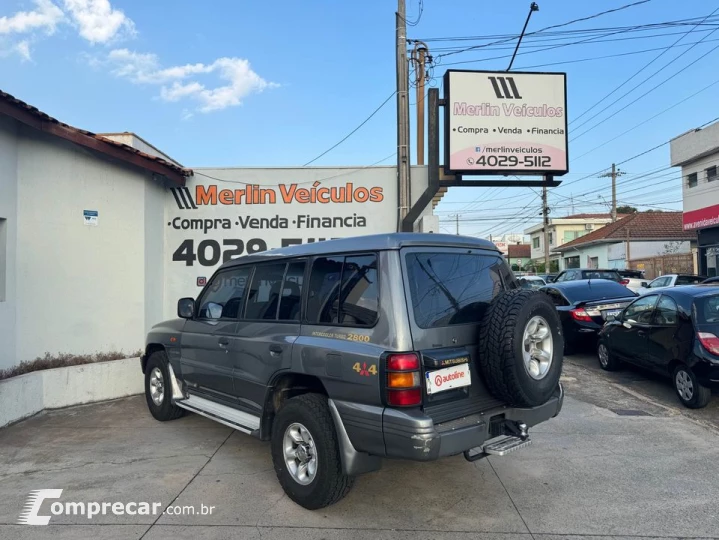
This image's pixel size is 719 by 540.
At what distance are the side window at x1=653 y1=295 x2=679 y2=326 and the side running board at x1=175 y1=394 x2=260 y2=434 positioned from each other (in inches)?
214

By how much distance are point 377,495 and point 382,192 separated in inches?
247

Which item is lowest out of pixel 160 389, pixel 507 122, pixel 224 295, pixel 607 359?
pixel 607 359

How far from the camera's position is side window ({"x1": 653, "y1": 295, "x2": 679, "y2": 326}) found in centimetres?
678

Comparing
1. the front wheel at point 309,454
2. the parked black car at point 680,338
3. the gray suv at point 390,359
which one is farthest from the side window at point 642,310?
the front wheel at point 309,454

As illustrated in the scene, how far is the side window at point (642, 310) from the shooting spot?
755cm

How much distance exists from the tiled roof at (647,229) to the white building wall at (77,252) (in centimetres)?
3396

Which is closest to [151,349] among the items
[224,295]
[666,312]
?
[224,295]

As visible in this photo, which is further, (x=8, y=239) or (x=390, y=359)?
(x=8, y=239)

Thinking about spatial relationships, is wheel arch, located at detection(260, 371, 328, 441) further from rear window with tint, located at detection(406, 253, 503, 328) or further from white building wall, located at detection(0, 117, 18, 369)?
white building wall, located at detection(0, 117, 18, 369)

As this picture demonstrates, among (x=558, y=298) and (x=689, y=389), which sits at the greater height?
(x=558, y=298)

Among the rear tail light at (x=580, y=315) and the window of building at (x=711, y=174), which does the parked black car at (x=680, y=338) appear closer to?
the rear tail light at (x=580, y=315)

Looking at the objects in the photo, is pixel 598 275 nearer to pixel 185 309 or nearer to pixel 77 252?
pixel 77 252

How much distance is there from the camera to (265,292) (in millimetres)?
4570

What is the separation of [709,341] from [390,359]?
15.5ft
